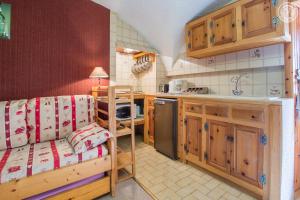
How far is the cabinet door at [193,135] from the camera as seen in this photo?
77.7 inches

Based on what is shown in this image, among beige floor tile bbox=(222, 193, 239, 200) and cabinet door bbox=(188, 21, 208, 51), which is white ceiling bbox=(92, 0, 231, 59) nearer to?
cabinet door bbox=(188, 21, 208, 51)

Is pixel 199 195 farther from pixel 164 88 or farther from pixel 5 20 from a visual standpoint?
pixel 5 20

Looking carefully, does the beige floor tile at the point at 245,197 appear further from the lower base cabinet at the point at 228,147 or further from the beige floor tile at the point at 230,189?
the lower base cabinet at the point at 228,147

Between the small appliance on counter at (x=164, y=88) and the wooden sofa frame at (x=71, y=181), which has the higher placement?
the small appliance on counter at (x=164, y=88)

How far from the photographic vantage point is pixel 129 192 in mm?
1625

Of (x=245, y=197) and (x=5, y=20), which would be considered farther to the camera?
(x=5, y=20)

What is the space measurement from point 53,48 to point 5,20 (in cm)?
54

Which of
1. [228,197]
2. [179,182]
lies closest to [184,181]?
[179,182]

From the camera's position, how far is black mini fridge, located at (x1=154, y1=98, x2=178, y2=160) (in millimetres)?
2225

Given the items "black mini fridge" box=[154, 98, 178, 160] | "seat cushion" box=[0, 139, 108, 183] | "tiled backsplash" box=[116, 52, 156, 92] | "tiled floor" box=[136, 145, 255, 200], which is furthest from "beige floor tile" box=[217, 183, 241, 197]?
"tiled backsplash" box=[116, 52, 156, 92]

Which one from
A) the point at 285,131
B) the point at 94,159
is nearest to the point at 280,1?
the point at 285,131

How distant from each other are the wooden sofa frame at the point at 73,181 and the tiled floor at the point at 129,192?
0.07m

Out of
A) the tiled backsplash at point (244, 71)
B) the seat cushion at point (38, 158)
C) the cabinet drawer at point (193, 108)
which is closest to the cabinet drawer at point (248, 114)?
the cabinet drawer at point (193, 108)

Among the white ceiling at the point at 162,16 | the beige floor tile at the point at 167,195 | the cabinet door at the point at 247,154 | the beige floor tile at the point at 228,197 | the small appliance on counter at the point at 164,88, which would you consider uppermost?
the white ceiling at the point at 162,16
